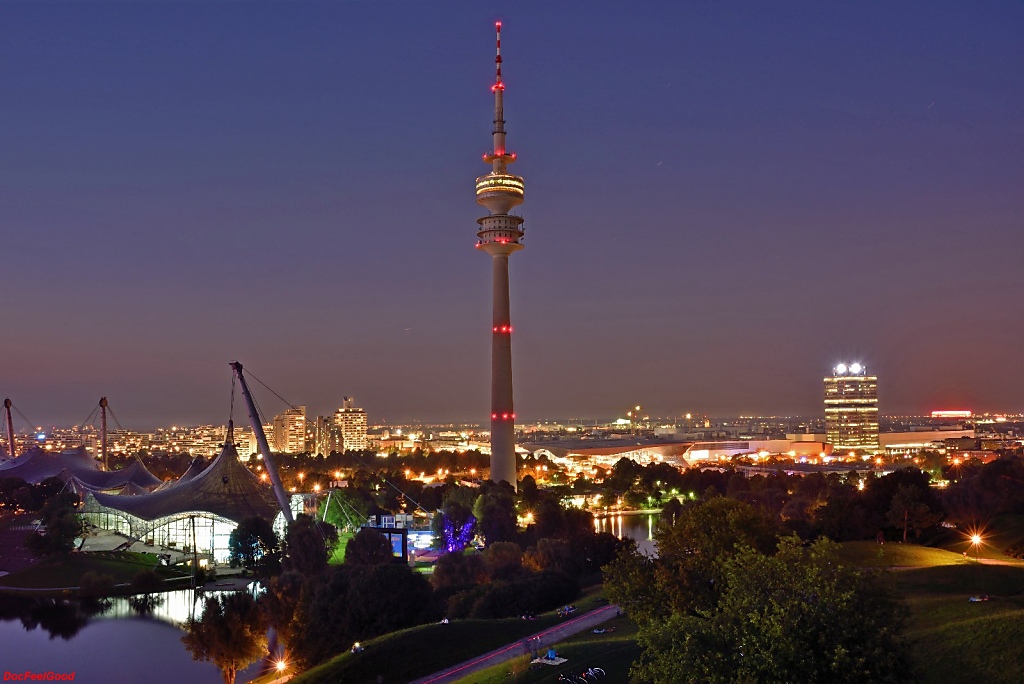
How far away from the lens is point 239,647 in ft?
113

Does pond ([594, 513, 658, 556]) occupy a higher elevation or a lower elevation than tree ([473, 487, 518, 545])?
lower

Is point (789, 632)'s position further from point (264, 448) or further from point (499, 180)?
point (499, 180)

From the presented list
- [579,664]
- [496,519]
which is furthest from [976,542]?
[579,664]

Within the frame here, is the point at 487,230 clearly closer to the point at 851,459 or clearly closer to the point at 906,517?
the point at 906,517

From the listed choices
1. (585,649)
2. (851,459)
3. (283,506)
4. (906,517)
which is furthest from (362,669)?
(851,459)

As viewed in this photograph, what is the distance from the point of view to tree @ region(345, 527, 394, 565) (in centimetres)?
5644

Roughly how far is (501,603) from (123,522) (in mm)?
50474

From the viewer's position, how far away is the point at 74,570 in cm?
6316

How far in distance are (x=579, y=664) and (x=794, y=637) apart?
8.75 m

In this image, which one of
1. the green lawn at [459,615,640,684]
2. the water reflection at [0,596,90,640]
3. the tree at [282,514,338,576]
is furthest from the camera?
the tree at [282,514,338,576]

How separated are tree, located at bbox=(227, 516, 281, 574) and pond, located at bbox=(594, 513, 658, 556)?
2601 centimetres

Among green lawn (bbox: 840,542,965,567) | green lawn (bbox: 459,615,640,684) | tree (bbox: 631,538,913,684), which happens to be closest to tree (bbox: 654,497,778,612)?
green lawn (bbox: 459,615,640,684)

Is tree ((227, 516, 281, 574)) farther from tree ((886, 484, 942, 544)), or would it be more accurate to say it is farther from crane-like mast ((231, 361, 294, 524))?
tree ((886, 484, 942, 544))

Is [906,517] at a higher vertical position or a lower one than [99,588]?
higher
